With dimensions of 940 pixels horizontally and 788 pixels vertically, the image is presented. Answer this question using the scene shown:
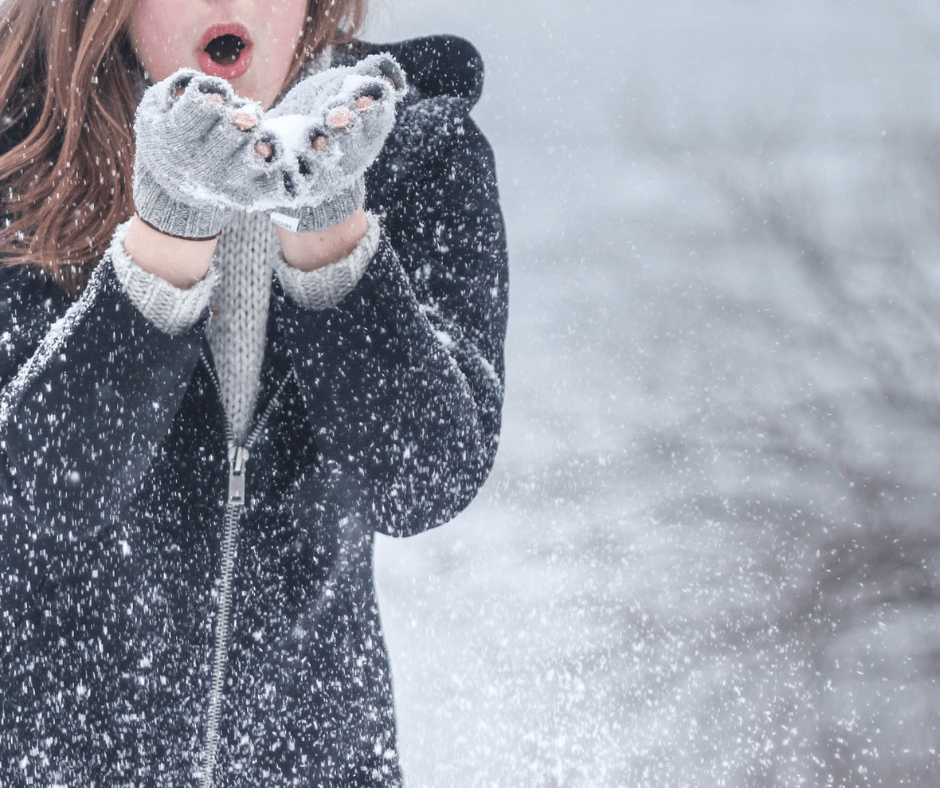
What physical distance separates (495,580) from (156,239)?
2286 millimetres

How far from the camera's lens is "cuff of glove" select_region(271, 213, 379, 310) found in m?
0.57

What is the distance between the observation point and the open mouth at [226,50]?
2.18 feet

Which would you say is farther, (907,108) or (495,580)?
(495,580)

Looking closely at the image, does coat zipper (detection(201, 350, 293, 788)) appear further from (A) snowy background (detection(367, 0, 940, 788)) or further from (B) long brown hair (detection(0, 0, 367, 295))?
(A) snowy background (detection(367, 0, 940, 788))

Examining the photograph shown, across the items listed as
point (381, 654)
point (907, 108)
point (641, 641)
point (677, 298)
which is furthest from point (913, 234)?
point (381, 654)

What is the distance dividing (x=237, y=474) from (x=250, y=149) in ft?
0.82

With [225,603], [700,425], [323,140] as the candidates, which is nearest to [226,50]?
[323,140]

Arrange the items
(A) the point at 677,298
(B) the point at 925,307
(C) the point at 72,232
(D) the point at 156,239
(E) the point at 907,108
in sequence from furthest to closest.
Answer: (A) the point at 677,298 < (E) the point at 907,108 < (B) the point at 925,307 < (C) the point at 72,232 < (D) the point at 156,239

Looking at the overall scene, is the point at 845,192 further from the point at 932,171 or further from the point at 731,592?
the point at 731,592

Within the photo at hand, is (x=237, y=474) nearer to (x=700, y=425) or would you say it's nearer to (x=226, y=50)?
(x=226, y=50)

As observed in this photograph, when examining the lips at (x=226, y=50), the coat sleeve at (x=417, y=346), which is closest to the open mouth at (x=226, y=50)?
Result: the lips at (x=226, y=50)

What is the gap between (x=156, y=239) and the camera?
53cm

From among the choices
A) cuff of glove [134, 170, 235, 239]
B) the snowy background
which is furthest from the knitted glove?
the snowy background

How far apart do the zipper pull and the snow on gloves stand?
0.17 metres
